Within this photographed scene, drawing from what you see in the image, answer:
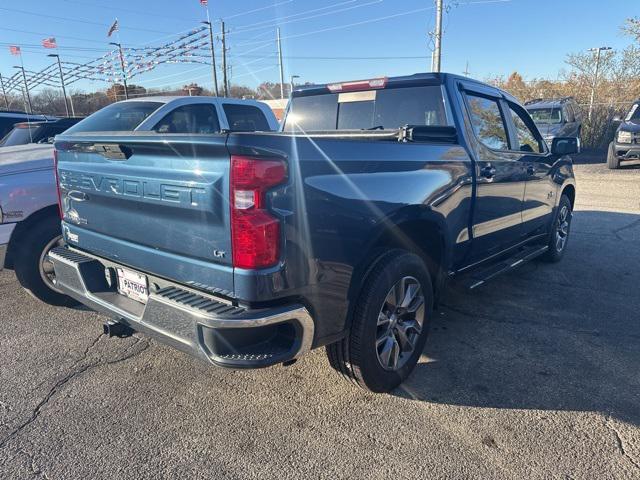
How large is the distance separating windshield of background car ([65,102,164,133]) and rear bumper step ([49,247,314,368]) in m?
3.56

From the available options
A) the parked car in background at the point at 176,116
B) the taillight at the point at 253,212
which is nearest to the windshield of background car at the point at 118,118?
the parked car in background at the point at 176,116

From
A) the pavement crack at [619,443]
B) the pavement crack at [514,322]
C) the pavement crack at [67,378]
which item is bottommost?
the pavement crack at [514,322]

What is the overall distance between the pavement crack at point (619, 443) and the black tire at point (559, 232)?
323 centimetres

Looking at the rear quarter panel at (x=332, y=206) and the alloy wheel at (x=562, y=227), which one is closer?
the rear quarter panel at (x=332, y=206)

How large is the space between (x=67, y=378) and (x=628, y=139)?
16.2 m

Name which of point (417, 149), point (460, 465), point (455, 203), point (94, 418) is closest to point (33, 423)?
point (94, 418)

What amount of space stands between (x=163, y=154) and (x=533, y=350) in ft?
9.71

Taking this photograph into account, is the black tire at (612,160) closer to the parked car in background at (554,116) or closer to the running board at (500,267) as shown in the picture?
the parked car in background at (554,116)

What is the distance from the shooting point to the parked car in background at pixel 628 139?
45.9 feet

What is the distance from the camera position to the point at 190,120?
5.93 m

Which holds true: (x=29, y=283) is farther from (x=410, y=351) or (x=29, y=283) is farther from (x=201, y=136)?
(x=410, y=351)

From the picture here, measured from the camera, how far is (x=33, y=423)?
2.66 meters

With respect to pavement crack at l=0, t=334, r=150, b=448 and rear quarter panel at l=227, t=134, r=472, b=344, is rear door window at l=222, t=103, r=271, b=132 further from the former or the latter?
rear quarter panel at l=227, t=134, r=472, b=344

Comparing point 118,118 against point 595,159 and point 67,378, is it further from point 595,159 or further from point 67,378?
point 595,159
